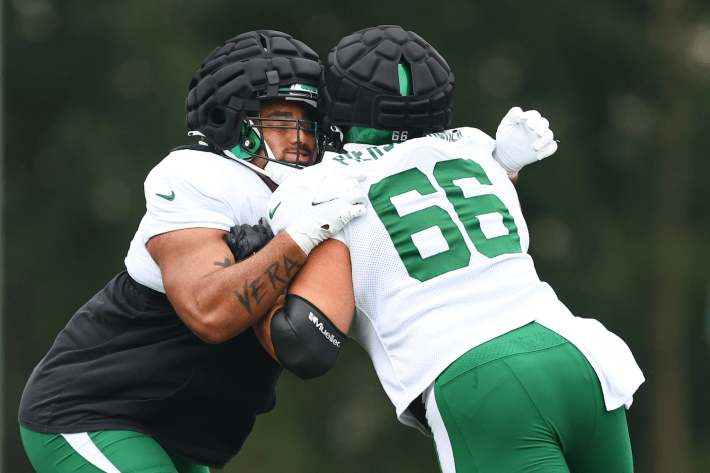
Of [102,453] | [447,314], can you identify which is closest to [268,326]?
[447,314]

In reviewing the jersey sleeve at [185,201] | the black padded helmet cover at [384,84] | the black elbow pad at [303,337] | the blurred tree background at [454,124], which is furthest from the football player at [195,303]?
the blurred tree background at [454,124]

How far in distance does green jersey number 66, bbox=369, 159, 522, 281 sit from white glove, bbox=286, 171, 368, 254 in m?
0.06

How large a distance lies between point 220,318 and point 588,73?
7.01 m

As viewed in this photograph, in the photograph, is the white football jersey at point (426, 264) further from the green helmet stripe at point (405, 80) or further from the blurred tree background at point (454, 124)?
the blurred tree background at point (454, 124)

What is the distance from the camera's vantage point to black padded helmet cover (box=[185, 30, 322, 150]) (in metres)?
2.88

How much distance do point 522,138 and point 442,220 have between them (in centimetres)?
54

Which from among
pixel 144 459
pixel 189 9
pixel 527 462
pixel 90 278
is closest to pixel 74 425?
pixel 144 459

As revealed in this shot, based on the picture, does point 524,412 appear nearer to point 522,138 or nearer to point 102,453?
point 522,138

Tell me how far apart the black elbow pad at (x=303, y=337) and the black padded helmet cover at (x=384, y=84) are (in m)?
0.62

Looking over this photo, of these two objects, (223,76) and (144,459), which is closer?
(144,459)

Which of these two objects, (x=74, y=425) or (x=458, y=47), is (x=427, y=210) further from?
(x=458, y=47)

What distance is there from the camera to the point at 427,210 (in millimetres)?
2346

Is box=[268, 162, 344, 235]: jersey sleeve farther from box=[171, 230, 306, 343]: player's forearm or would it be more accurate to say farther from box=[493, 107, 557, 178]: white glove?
box=[493, 107, 557, 178]: white glove

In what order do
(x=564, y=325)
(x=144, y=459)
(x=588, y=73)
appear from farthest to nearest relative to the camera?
(x=588, y=73) < (x=144, y=459) < (x=564, y=325)
